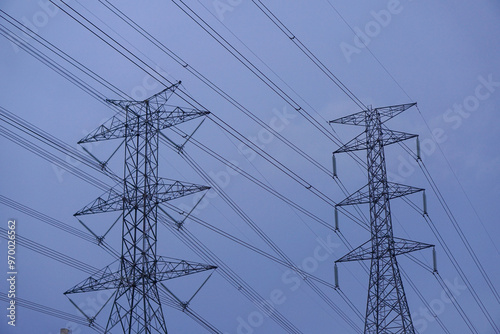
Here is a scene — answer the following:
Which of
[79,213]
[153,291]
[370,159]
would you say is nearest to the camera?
[153,291]

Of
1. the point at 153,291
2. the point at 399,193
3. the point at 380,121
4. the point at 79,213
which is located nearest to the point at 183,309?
the point at 153,291

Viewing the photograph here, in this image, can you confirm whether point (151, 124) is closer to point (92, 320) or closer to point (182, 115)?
point (182, 115)

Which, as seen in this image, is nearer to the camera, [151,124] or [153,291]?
[153,291]

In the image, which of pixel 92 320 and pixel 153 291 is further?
pixel 92 320

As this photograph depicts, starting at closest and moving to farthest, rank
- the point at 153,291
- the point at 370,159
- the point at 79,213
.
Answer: the point at 153,291 < the point at 79,213 < the point at 370,159

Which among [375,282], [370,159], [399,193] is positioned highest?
[370,159]

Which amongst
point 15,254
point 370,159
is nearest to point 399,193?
point 370,159

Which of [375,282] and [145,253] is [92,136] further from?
[375,282]

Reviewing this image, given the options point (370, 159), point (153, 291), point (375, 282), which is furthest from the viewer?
point (370, 159)

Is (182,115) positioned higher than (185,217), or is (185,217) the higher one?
(182,115)
